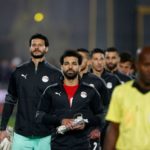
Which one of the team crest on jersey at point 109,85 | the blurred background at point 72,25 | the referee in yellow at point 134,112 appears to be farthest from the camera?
the blurred background at point 72,25

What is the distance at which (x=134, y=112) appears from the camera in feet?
18.5

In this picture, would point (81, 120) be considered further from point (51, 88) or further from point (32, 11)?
point (32, 11)

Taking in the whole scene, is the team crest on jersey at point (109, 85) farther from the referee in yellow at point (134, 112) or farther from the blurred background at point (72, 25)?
the blurred background at point (72, 25)

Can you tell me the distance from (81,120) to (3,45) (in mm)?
24243

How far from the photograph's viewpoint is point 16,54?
3116cm

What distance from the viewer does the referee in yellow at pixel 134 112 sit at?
560 cm

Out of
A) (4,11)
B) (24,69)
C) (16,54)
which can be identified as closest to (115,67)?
(24,69)

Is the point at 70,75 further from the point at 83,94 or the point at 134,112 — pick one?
the point at 134,112

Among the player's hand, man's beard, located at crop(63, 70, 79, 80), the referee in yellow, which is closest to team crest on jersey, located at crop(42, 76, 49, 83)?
the player's hand

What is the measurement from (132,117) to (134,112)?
4 cm

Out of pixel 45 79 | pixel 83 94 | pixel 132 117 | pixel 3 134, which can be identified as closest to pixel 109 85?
pixel 45 79

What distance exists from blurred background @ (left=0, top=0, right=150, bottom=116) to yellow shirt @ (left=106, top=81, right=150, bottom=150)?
24.7m

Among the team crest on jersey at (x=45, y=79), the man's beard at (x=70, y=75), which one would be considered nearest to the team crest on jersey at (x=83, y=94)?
the man's beard at (x=70, y=75)

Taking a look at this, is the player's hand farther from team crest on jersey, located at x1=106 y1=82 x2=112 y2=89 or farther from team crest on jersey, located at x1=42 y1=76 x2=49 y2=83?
team crest on jersey, located at x1=106 y1=82 x2=112 y2=89
